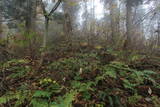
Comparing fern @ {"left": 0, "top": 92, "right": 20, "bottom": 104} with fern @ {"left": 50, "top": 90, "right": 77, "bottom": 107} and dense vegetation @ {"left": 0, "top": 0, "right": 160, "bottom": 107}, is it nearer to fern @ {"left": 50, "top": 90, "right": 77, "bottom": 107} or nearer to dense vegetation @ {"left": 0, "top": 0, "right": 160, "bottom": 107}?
dense vegetation @ {"left": 0, "top": 0, "right": 160, "bottom": 107}

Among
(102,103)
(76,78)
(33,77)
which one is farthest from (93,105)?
(33,77)

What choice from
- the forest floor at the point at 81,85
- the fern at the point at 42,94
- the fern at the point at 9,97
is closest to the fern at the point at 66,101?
the forest floor at the point at 81,85

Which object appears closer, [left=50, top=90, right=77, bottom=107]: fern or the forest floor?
[left=50, top=90, right=77, bottom=107]: fern

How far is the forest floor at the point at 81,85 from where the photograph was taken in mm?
2451

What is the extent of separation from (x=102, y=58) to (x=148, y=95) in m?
1.77

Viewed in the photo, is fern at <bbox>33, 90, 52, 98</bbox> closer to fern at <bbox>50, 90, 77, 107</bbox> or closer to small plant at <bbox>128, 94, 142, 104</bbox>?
fern at <bbox>50, 90, 77, 107</bbox>

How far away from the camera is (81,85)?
9.32ft

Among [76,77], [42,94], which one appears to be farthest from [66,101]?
[76,77]

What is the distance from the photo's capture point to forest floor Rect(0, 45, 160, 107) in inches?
96.5

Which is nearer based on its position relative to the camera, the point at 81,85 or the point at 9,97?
the point at 9,97

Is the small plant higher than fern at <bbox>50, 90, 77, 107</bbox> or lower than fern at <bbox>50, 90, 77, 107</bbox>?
lower

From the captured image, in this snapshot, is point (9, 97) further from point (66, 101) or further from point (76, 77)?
point (76, 77)

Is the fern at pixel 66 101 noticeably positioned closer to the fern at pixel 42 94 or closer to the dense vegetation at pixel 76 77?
the dense vegetation at pixel 76 77

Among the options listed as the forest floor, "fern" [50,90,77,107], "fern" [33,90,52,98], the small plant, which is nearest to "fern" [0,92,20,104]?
the forest floor
